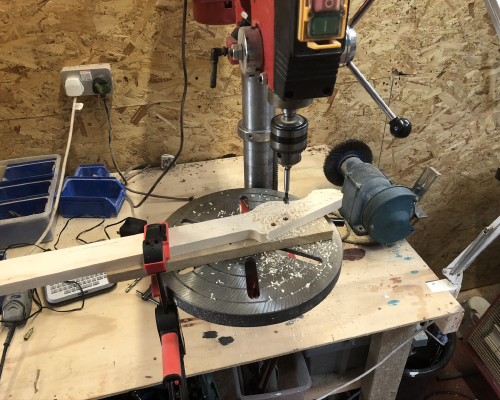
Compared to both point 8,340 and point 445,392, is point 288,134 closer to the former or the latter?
point 8,340

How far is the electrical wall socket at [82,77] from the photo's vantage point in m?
1.18

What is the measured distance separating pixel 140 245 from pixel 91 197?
20.7 inches

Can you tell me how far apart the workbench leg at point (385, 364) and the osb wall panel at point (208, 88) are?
2.73 ft

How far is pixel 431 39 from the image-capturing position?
137 centimetres

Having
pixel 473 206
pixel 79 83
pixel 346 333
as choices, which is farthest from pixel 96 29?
pixel 473 206

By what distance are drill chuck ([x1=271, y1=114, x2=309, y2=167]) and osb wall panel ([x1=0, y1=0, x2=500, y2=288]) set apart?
710mm

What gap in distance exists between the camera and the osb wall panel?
1.16m

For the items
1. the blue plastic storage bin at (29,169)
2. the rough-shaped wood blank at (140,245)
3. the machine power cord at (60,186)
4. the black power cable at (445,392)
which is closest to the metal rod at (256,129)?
the rough-shaped wood blank at (140,245)

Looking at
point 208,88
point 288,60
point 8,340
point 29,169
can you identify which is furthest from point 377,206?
point 29,169

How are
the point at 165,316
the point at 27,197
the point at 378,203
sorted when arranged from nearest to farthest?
the point at 165,316, the point at 378,203, the point at 27,197

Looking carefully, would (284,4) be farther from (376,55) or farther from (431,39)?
(431,39)

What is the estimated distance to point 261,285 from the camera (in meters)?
0.71

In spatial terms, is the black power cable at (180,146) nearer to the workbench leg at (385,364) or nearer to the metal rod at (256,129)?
the metal rod at (256,129)

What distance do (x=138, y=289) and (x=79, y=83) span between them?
2.28 feet
